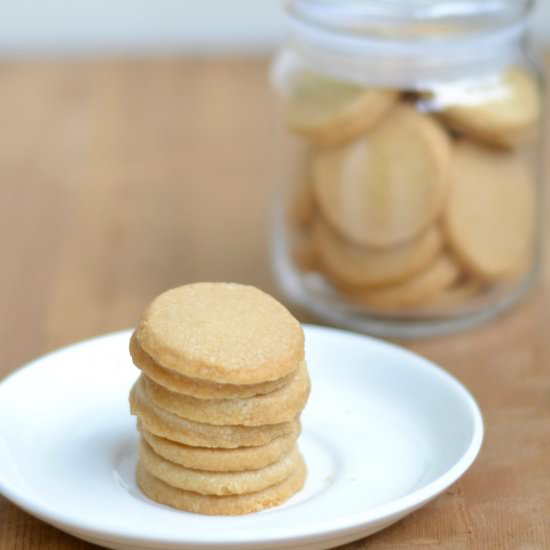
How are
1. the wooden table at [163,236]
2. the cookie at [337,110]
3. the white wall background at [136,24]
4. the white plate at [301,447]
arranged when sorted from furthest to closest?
the white wall background at [136,24] < the cookie at [337,110] < the wooden table at [163,236] < the white plate at [301,447]

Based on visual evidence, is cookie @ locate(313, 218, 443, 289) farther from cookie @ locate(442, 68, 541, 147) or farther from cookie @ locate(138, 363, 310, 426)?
cookie @ locate(138, 363, 310, 426)

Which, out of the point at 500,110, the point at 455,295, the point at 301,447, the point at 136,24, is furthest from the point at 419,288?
the point at 136,24

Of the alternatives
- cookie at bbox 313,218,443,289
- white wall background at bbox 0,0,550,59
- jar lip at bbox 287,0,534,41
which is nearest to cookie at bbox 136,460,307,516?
cookie at bbox 313,218,443,289

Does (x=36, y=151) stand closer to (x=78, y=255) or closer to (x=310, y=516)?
(x=78, y=255)

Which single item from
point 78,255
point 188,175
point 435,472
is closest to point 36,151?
point 188,175

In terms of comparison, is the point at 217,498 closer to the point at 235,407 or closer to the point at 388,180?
the point at 235,407

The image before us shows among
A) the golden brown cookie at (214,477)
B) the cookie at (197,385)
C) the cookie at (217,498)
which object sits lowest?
the cookie at (217,498)

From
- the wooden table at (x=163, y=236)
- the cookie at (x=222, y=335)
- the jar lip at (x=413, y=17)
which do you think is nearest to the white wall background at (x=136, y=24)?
the wooden table at (x=163, y=236)

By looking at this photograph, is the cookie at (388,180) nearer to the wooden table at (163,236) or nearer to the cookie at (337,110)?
the cookie at (337,110)
